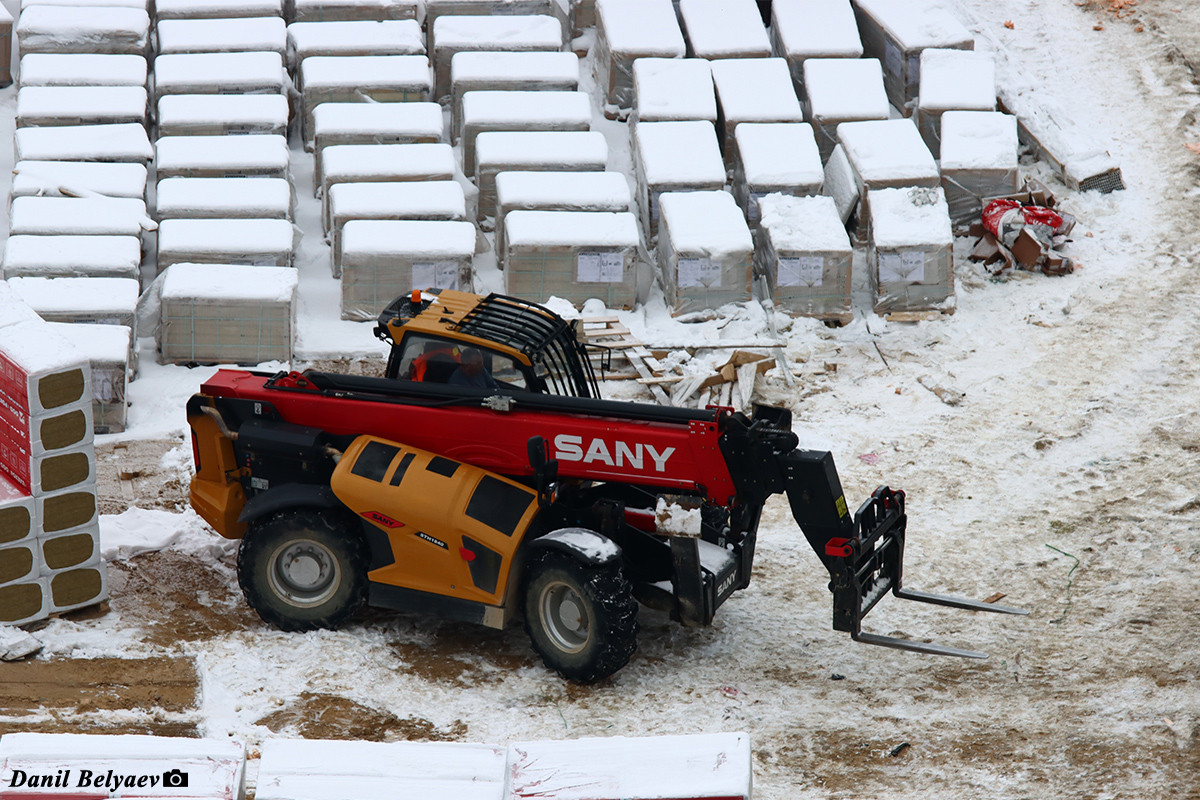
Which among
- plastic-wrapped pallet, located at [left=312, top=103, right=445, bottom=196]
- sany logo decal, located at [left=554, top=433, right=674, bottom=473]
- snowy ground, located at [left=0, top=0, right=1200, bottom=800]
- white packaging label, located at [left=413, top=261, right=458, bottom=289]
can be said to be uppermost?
plastic-wrapped pallet, located at [left=312, top=103, right=445, bottom=196]

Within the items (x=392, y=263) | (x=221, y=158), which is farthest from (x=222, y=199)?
(x=392, y=263)

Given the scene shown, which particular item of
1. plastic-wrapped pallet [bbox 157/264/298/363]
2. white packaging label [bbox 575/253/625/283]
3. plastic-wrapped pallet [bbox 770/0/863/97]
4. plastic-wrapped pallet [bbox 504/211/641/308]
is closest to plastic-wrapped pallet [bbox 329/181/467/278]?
Answer: plastic-wrapped pallet [bbox 504/211/641/308]

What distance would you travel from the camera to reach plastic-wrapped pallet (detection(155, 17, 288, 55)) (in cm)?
1574

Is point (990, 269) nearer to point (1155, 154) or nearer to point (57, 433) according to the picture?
point (1155, 154)

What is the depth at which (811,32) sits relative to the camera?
1641 centimetres

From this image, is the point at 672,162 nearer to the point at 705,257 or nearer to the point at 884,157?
the point at 705,257

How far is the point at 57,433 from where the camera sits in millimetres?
8812

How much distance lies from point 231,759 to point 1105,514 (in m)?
7.36

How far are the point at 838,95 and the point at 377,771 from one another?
11764mm

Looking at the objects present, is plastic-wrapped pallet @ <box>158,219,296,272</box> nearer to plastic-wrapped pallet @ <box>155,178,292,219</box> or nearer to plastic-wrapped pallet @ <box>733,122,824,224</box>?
plastic-wrapped pallet @ <box>155,178,292,219</box>

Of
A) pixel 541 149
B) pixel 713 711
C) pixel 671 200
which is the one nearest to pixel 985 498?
pixel 713 711

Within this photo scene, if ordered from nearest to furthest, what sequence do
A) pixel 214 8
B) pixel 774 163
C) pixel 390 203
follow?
pixel 390 203, pixel 774 163, pixel 214 8

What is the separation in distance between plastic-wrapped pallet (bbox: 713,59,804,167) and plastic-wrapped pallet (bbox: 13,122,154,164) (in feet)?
20.3

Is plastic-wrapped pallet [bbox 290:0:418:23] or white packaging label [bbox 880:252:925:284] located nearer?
white packaging label [bbox 880:252:925:284]
